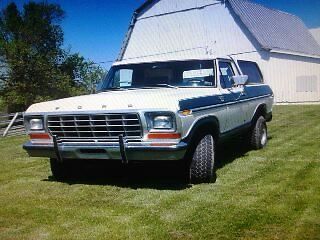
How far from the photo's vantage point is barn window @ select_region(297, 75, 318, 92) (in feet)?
84.3

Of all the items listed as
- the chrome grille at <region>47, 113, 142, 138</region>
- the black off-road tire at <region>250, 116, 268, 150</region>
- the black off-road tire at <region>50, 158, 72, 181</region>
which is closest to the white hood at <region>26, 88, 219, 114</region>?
the chrome grille at <region>47, 113, 142, 138</region>

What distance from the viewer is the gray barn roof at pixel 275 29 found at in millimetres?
24984

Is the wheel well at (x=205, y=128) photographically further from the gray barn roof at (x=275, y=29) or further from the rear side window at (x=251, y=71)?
the gray barn roof at (x=275, y=29)

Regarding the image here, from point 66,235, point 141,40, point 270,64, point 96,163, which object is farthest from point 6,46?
point 66,235

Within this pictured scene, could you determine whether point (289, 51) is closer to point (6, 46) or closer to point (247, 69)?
point (6, 46)

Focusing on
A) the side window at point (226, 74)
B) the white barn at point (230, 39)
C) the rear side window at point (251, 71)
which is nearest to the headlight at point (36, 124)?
the side window at point (226, 74)

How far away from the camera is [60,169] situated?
649cm

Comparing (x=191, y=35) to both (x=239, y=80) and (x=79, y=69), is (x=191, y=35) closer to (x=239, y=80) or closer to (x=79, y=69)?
(x=79, y=69)

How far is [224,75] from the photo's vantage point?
7016 millimetres

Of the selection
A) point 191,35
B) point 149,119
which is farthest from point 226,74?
point 191,35

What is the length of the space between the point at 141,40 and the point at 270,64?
28.2ft

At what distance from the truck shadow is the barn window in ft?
64.0

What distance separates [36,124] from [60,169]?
0.88 meters

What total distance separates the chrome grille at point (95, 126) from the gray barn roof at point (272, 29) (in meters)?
19.8
